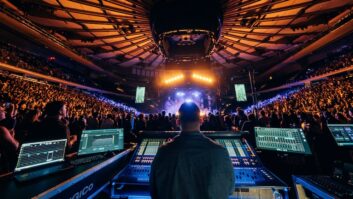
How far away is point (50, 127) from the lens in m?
2.58

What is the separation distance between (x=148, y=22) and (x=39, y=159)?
3.91 m

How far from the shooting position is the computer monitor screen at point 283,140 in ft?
7.25

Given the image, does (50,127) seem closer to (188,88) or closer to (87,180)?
(87,180)

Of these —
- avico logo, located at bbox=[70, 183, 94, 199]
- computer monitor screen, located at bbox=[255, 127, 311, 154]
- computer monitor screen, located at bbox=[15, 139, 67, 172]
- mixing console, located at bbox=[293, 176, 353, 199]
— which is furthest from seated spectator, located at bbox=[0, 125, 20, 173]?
mixing console, located at bbox=[293, 176, 353, 199]

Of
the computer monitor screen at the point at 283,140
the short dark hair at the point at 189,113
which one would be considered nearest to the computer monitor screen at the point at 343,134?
the computer monitor screen at the point at 283,140

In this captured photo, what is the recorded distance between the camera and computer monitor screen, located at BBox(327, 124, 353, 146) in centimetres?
246

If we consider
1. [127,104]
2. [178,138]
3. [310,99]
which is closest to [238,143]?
[178,138]

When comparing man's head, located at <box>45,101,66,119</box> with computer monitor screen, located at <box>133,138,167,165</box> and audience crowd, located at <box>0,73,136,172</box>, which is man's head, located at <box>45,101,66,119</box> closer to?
audience crowd, located at <box>0,73,136,172</box>

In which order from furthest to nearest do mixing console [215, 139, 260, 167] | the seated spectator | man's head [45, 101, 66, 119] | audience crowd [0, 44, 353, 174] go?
audience crowd [0, 44, 353, 174]
man's head [45, 101, 66, 119]
the seated spectator
mixing console [215, 139, 260, 167]

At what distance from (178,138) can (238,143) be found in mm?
1361

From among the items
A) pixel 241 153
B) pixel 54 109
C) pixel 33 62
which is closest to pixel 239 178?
pixel 241 153

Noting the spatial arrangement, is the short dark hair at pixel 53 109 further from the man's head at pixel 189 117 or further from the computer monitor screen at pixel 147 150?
the man's head at pixel 189 117

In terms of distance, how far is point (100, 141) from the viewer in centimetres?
251

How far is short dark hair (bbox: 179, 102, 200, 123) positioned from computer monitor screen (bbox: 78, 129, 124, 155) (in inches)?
61.2
